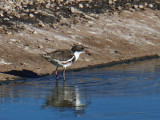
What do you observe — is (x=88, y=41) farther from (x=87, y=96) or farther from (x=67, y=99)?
(x=67, y=99)

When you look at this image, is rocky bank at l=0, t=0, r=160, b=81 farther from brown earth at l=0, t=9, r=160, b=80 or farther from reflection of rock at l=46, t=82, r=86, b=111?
reflection of rock at l=46, t=82, r=86, b=111

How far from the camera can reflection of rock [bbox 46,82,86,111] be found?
12.8 metres

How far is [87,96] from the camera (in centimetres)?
1378

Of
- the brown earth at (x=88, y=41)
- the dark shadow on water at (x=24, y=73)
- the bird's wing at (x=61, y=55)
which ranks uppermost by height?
the bird's wing at (x=61, y=55)

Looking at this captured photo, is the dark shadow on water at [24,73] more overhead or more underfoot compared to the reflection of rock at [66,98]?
more underfoot

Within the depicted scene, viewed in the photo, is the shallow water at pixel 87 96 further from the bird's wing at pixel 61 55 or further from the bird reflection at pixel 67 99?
the bird's wing at pixel 61 55

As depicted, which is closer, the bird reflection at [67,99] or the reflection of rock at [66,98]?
the bird reflection at [67,99]

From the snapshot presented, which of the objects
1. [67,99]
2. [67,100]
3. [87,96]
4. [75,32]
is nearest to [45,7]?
[75,32]

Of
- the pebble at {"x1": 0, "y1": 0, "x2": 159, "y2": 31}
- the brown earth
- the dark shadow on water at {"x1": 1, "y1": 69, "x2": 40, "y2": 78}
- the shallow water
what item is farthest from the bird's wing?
the pebble at {"x1": 0, "y1": 0, "x2": 159, "y2": 31}

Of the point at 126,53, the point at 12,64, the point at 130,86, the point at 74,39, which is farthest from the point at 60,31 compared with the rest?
the point at 130,86

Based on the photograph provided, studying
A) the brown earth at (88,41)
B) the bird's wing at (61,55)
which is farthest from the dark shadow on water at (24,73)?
the bird's wing at (61,55)

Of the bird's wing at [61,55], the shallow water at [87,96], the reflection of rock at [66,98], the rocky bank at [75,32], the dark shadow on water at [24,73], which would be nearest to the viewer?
the shallow water at [87,96]

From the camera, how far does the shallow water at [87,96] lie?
38.3ft

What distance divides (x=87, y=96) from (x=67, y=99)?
0.61 meters
